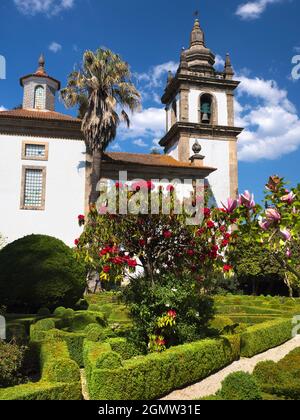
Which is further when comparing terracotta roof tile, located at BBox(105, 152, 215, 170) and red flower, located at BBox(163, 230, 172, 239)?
terracotta roof tile, located at BBox(105, 152, 215, 170)

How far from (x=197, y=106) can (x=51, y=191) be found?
15.3 metres

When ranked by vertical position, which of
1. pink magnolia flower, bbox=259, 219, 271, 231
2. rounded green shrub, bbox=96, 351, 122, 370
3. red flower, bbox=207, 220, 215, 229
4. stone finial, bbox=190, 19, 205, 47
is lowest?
rounded green shrub, bbox=96, 351, 122, 370

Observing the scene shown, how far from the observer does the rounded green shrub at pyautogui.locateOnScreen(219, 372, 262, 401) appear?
635cm

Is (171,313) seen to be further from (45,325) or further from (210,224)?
(45,325)

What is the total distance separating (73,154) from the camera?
25312 millimetres

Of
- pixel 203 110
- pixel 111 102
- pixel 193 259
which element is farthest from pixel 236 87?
pixel 193 259

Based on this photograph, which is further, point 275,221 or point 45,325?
point 45,325

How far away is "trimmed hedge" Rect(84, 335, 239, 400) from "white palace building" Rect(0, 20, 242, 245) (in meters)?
16.5

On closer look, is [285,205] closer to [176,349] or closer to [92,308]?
[176,349]

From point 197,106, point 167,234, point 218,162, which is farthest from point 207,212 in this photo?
point 197,106

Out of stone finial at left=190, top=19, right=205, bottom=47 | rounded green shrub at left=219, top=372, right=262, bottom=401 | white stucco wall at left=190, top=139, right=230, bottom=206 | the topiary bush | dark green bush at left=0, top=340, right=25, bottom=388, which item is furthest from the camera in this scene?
stone finial at left=190, top=19, right=205, bottom=47

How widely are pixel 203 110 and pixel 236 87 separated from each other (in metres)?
3.73

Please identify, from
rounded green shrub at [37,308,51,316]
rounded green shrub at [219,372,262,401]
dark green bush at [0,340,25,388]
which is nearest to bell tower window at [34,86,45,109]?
rounded green shrub at [37,308,51,316]

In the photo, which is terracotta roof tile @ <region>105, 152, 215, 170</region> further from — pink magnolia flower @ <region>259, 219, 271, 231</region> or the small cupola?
pink magnolia flower @ <region>259, 219, 271, 231</region>
